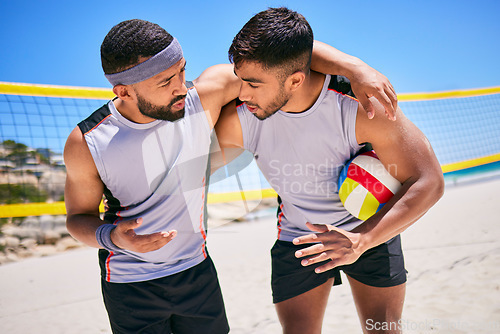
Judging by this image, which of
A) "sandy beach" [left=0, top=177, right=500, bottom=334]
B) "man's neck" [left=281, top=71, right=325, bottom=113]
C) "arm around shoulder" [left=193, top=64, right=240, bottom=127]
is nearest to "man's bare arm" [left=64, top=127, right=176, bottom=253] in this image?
"arm around shoulder" [left=193, top=64, right=240, bottom=127]

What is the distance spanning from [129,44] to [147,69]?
0.14 m

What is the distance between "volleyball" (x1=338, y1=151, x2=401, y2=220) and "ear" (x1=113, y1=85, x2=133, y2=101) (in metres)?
1.14

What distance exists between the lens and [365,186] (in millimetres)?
1999

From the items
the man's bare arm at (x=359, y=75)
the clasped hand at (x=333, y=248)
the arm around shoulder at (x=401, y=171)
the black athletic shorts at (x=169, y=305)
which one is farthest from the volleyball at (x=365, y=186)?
the black athletic shorts at (x=169, y=305)

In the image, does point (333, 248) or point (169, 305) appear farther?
point (169, 305)

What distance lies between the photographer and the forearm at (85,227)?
76.4 inches

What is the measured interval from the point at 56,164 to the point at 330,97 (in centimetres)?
878

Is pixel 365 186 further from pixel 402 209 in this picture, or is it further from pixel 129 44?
pixel 129 44

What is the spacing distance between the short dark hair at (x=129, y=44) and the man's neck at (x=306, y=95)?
681 mm

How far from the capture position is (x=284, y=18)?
2004 millimetres

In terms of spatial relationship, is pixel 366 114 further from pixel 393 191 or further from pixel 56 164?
pixel 56 164

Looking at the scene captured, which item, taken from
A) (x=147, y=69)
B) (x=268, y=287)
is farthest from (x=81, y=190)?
(x=268, y=287)

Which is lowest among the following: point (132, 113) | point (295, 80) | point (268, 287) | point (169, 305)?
point (268, 287)

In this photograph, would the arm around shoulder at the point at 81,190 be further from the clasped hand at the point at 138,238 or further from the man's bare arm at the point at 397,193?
the man's bare arm at the point at 397,193
